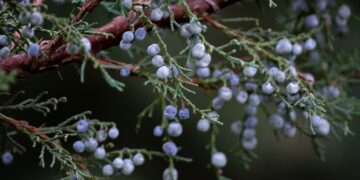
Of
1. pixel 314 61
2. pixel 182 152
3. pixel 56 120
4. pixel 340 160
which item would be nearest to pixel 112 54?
pixel 56 120

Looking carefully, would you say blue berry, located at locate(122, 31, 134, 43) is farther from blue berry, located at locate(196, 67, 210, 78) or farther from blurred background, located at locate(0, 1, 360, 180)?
blurred background, located at locate(0, 1, 360, 180)

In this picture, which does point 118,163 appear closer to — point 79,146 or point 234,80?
point 79,146

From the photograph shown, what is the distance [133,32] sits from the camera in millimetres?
1177

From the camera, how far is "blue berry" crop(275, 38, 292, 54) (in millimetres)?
1459

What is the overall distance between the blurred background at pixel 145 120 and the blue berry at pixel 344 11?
2.30 ft

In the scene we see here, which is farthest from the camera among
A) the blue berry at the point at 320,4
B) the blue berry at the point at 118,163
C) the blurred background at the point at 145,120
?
the blurred background at the point at 145,120

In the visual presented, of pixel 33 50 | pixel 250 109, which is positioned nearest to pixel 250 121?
pixel 250 109

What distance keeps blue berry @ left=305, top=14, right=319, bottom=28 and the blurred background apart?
0.74 meters

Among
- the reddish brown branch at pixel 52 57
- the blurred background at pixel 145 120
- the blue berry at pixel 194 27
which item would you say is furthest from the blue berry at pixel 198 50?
the blurred background at pixel 145 120

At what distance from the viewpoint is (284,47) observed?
1460mm

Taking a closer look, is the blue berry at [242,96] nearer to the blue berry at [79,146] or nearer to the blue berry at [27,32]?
the blue berry at [79,146]

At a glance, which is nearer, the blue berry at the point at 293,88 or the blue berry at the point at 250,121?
the blue berry at the point at 293,88

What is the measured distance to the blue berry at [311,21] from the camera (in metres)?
1.70

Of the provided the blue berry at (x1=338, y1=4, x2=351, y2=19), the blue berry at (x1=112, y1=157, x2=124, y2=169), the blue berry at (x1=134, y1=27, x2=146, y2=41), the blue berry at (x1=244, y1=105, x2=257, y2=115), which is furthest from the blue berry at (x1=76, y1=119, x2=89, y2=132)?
the blue berry at (x1=338, y1=4, x2=351, y2=19)
